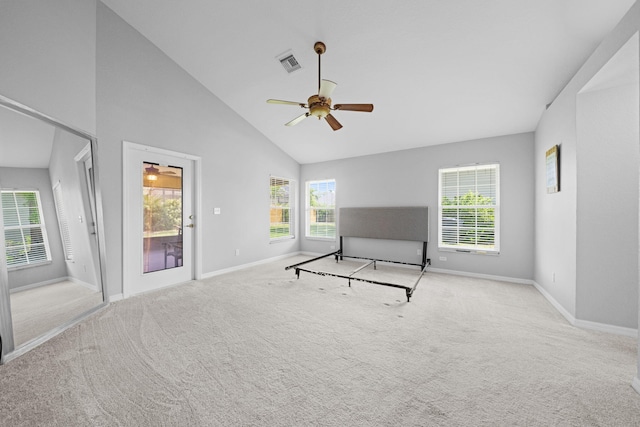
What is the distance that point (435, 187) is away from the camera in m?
4.73

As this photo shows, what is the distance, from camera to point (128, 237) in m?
3.37

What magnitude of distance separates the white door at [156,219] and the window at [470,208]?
A: 4.74 metres

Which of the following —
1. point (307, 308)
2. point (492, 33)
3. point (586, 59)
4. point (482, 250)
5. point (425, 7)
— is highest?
point (425, 7)

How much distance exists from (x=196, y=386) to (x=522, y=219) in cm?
500

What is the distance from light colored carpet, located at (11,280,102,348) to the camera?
2.04 m

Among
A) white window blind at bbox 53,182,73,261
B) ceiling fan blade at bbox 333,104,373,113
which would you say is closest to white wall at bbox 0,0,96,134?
white window blind at bbox 53,182,73,261

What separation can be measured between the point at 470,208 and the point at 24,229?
5.95 metres

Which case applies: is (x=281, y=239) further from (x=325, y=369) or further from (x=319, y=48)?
(x=325, y=369)

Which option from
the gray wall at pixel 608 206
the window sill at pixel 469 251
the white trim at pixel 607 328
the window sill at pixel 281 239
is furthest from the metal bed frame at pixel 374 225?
the gray wall at pixel 608 206

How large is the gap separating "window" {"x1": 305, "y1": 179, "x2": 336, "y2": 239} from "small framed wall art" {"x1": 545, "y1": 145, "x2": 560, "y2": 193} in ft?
13.0

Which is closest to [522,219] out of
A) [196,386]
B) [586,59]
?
[586,59]

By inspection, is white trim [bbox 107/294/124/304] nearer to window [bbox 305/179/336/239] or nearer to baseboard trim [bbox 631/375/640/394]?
window [bbox 305/179/336/239]

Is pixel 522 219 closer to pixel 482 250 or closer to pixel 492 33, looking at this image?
pixel 482 250

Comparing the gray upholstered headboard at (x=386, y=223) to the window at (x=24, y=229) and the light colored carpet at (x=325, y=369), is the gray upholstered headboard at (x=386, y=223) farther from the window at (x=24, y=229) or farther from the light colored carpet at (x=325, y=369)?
the window at (x=24, y=229)
